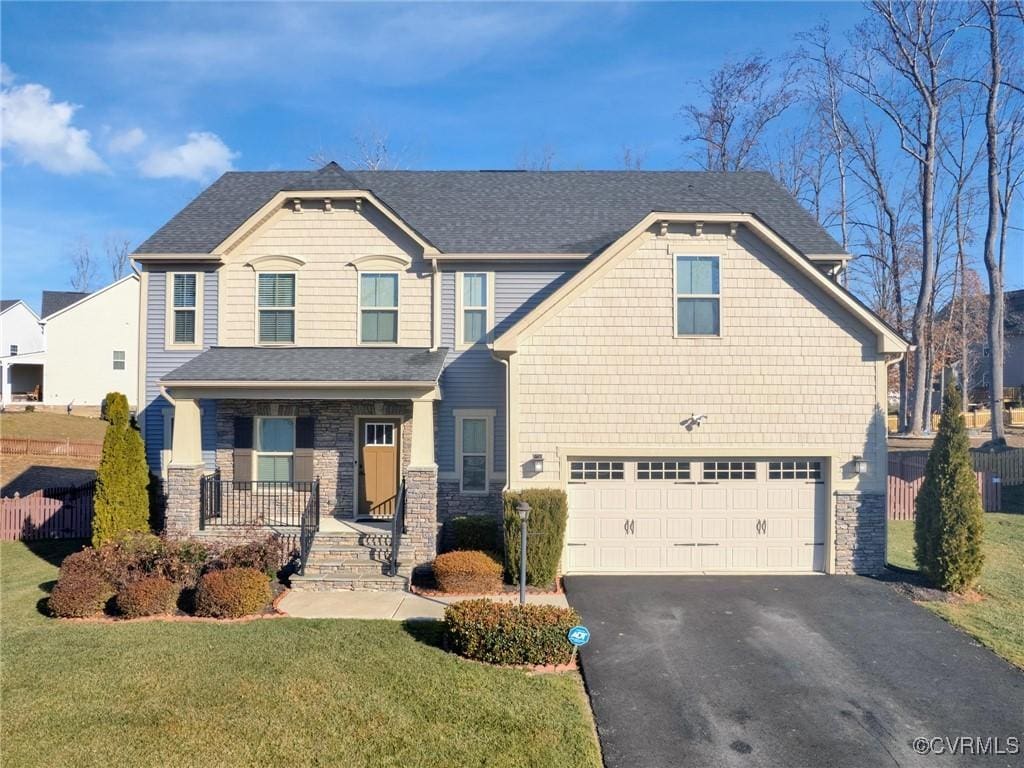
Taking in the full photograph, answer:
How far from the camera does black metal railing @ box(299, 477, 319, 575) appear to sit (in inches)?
454

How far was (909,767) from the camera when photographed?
20.1ft

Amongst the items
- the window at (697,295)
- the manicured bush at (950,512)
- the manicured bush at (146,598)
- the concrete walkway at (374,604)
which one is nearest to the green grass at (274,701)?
the manicured bush at (146,598)

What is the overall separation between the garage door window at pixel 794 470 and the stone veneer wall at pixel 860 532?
605 mm

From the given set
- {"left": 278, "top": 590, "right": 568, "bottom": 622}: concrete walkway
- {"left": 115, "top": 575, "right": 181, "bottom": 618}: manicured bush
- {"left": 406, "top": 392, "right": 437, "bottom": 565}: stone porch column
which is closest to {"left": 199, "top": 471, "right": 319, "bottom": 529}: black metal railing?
{"left": 406, "top": 392, "right": 437, "bottom": 565}: stone porch column

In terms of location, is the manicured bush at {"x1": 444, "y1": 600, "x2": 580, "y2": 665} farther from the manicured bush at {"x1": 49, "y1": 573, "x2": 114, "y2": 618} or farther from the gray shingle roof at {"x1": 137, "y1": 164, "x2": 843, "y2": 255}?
the gray shingle roof at {"x1": 137, "y1": 164, "x2": 843, "y2": 255}

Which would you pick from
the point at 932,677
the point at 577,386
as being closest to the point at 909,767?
the point at 932,677

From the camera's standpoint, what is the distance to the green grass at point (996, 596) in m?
9.20

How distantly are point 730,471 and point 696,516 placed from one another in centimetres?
109

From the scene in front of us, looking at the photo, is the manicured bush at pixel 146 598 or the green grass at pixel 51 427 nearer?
the manicured bush at pixel 146 598

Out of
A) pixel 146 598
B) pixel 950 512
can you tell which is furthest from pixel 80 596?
pixel 950 512

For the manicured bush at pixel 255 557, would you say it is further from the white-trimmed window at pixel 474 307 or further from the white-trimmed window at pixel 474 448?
the white-trimmed window at pixel 474 307

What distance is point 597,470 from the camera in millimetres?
12352

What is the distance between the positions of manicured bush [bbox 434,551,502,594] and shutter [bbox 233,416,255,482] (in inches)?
207

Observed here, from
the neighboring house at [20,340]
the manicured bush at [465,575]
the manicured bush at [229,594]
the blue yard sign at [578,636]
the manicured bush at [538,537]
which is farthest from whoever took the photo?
the neighboring house at [20,340]
